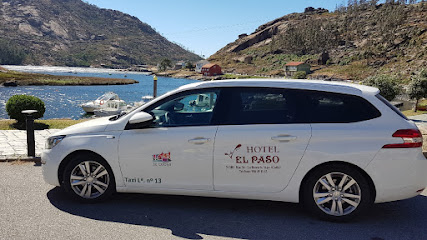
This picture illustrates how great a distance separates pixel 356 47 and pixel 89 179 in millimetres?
148154

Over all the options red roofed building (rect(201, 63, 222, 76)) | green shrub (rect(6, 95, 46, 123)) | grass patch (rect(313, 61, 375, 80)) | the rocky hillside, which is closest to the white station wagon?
green shrub (rect(6, 95, 46, 123))

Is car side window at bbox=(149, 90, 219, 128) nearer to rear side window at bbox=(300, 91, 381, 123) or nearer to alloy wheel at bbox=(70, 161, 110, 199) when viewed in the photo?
alloy wheel at bbox=(70, 161, 110, 199)

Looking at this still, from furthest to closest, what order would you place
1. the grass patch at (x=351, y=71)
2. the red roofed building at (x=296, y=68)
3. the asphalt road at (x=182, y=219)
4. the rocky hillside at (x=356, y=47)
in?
the red roofed building at (x=296, y=68), the rocky hillside at (x=356, y=47), the grass patch at (x=351, y=71), the asphalt road at (x=182, y=219)

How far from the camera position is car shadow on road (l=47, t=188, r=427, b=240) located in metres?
4.39

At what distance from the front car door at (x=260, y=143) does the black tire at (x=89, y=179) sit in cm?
158

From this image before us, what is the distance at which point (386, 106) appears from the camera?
4.73 meters

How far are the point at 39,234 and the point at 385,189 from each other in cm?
418

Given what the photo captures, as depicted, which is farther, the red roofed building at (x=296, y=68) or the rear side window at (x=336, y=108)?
the red roofed building at (x=296, y=68)

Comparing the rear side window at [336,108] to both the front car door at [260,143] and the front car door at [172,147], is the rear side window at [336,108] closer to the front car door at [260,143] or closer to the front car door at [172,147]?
the front car door at [260,143]

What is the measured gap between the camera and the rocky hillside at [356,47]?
4225 inches

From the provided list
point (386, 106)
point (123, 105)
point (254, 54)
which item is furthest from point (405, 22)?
point (386, 106)

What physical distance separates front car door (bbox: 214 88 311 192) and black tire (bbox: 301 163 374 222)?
1.11 ft

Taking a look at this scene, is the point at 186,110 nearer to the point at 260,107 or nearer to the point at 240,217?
the point at 260,107

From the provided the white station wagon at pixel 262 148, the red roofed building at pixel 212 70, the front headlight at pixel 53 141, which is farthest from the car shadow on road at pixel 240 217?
the red roofed building at pixel 212 70
